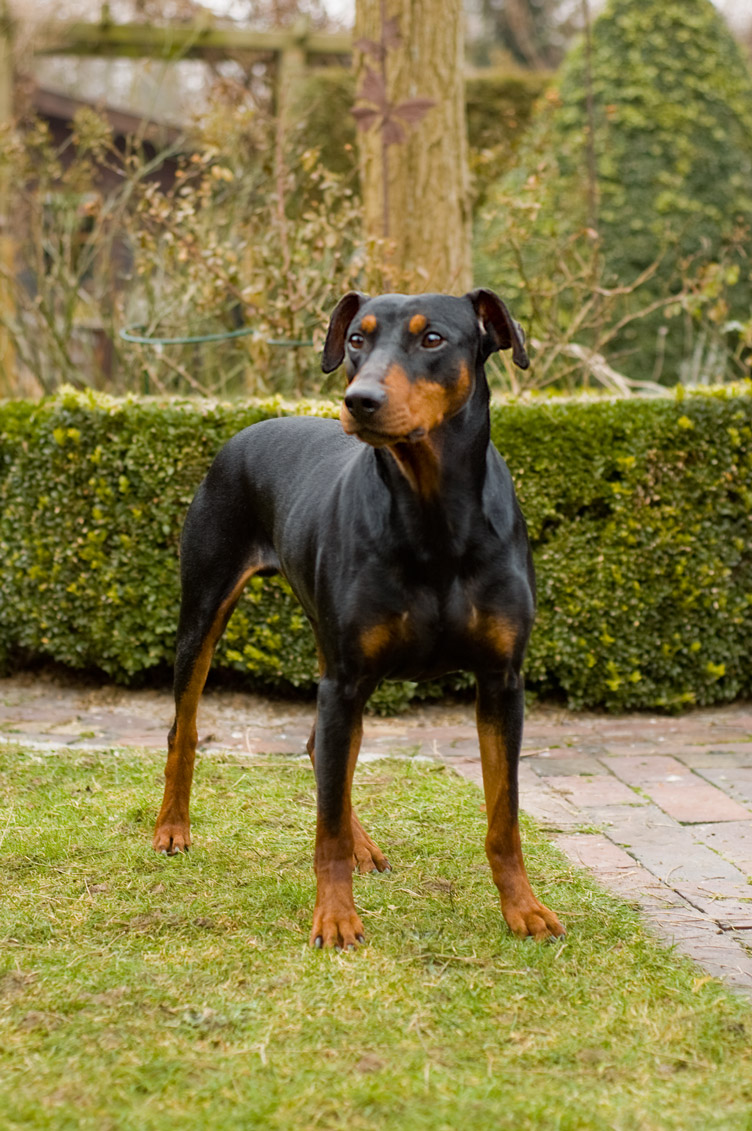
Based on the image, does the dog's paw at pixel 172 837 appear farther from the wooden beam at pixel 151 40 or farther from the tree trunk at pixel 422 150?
the wooden beam at pixel 151 40

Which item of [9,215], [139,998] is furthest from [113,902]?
[9,215]

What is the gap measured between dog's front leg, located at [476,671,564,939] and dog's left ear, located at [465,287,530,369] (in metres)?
0.81

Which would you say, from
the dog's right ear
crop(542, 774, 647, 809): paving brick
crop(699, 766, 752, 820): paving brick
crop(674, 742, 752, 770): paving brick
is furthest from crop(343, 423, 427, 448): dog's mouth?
crop(674, 742, 752, 770): paving brick

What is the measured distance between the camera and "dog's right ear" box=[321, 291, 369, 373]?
3.04m

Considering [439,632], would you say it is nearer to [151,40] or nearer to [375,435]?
[375,435]

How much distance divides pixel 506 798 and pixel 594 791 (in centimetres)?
146

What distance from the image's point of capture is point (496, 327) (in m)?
2.92

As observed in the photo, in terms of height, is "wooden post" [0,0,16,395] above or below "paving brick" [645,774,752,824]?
above

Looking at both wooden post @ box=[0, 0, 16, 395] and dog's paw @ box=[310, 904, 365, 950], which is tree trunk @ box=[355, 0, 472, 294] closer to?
wooden post @ box=[0, 0, 16, 395]

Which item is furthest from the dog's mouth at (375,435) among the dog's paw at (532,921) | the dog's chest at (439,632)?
the dog's paw at (532,921)

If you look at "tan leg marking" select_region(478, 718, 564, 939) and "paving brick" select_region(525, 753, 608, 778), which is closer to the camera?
"tan leg marking" select_region(478, 718, 564, 939)

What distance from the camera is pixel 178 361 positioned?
7922mm

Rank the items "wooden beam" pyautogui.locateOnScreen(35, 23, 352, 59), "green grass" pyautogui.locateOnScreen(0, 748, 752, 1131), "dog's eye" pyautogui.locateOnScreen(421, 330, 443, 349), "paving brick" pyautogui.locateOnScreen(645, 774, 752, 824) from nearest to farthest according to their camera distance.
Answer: "green grass" pyautogui.locateOnScreen(0, 748, 752, 1131) < "dog's eye" pyautogui.locateOnScreen(421, 330, 443, 349) < "paving brick" pyautogui.locateOnScreen(645, 774, 752, 824) < "wooden beam" pyautogui.locateOnScreen(35, 23, 352, 59)

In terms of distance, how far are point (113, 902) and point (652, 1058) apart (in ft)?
4.99
